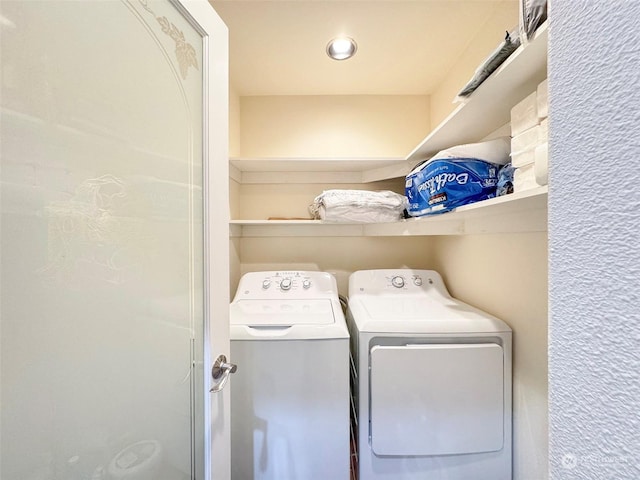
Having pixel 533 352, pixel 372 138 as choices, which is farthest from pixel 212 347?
pixel 372 138

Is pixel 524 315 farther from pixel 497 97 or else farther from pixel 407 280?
pixel 497 97

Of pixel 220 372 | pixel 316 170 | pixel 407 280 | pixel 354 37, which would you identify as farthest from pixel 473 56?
pixel 220 372

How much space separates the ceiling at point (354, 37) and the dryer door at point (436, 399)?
1.53m

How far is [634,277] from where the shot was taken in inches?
10.3

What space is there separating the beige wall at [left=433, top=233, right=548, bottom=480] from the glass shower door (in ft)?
4.14

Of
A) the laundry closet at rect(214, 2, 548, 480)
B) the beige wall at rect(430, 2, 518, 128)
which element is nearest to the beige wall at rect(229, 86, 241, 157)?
the laundry closet at rect(214, 2, 548, 480)

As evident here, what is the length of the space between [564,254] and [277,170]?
1.68 meters

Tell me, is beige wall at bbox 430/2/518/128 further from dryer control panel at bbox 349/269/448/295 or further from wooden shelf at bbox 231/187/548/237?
dryer control panel at bbox 349/269/448/295

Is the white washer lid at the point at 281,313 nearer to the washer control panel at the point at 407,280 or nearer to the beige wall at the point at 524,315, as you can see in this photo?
the washer control panel at the point at 407,280

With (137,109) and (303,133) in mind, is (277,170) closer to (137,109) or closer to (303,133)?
(303,133)

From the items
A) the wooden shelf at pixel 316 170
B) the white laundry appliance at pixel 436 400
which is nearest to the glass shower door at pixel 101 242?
the white laundry appliance at pixel 436 400

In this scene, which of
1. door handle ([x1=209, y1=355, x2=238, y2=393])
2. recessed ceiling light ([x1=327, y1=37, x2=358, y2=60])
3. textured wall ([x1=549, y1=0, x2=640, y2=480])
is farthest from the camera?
recessed ceiling light ([x1=327, y1=37, x2=358, y2=60])

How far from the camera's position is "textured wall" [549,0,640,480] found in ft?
0.85

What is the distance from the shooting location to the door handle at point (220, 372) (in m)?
0.75
